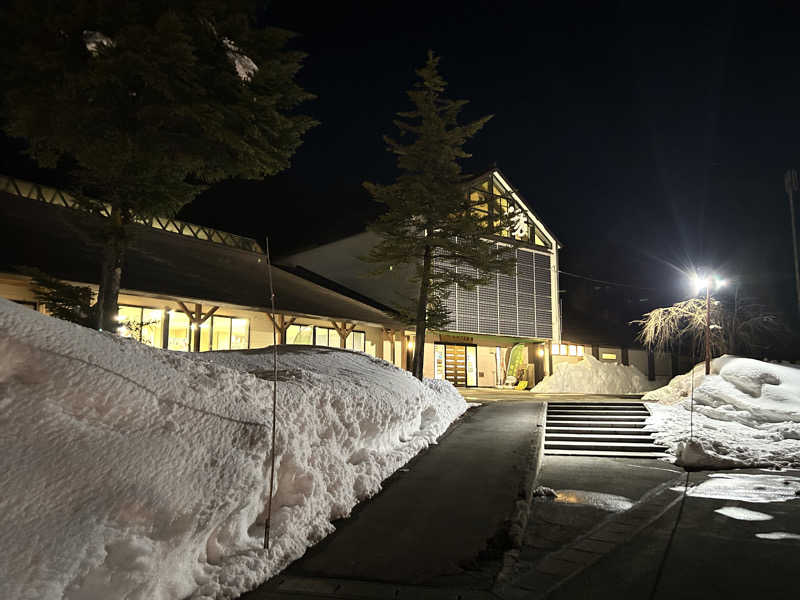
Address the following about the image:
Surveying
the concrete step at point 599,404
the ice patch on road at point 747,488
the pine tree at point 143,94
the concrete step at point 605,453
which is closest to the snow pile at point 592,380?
the concrete step at point 599,404

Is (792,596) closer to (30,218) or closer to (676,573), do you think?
(676,573)

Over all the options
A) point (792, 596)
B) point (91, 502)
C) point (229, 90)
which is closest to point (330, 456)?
point (91, 502)

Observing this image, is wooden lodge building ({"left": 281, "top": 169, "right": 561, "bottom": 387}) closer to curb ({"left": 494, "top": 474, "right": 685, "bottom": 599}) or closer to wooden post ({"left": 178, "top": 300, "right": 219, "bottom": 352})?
wooden post ({"left": 178, "top": 300, "right": 219, "bottom": 352})

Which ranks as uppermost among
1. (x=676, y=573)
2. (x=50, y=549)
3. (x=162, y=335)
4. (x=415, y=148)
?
(x=415, y=148)

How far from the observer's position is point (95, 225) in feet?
30.6

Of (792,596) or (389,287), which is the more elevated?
(389,287)

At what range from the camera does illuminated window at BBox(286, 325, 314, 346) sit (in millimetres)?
19936

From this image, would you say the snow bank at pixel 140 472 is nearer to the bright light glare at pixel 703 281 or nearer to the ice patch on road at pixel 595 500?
the ice patch on road at pixel 595 500

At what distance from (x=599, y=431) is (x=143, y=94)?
1077 centimetres

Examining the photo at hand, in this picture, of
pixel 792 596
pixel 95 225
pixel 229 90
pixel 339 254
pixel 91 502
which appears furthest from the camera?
pixel 339 254

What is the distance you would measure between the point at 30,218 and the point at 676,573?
57.0ft

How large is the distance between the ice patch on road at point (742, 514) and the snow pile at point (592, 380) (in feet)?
54.9

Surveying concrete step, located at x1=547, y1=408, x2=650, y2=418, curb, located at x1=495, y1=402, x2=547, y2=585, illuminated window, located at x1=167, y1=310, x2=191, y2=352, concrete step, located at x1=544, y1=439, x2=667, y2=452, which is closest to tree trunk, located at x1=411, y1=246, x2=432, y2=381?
concrete step, located at x1=547, y1=408, x2=650, y2=418

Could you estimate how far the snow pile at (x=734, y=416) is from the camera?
955 cm
